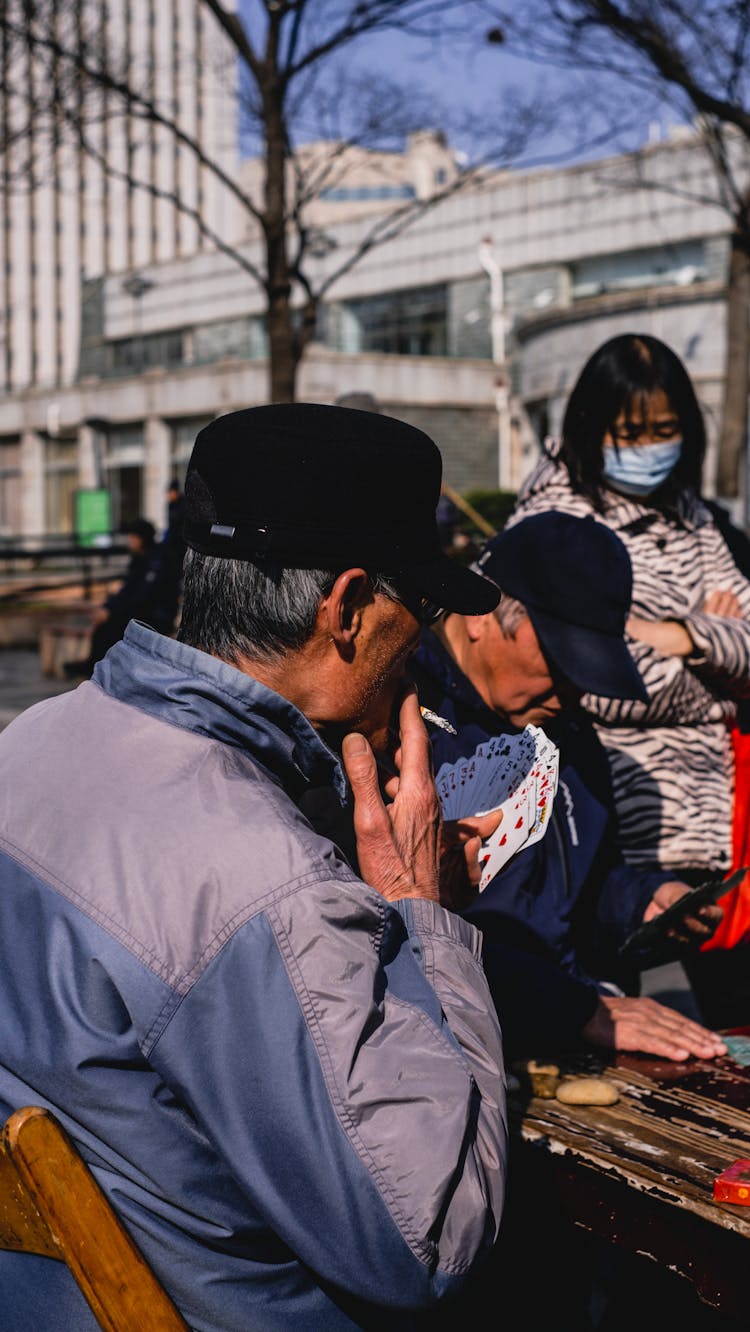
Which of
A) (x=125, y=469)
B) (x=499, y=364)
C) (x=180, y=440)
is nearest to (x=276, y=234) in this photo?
(x=499, y=364)

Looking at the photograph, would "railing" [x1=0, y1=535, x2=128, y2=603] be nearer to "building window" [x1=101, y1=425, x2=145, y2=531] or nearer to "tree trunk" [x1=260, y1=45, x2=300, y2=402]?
"tree trunk" [x1=260, y1=45, x2=300, y2=402]

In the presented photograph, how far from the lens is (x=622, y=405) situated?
358 centimetres

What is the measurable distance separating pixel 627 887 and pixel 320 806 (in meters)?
1.01

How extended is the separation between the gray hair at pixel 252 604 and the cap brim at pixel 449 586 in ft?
0.12

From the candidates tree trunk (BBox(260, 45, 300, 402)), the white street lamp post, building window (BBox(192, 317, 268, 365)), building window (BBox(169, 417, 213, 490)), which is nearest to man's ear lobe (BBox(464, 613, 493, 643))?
tree trunk (BBox(260, 45, 300, 402))

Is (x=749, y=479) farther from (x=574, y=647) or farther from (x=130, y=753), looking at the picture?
(x=130, y=753)

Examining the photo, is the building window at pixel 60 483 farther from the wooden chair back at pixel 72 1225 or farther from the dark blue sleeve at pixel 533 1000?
the wooden chair back at pixel 72 1225

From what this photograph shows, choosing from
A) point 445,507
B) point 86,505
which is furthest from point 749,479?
point 86,505

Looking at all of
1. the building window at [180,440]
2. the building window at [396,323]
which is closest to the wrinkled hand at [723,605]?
the building window at [396,323]

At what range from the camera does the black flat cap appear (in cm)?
163

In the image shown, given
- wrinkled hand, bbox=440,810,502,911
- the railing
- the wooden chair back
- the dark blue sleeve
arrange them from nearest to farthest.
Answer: the wooden chair back < wrinkled hand, bbox=440,810,502,911 < the dark blue sleeve < the railing

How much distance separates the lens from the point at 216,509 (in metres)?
1.67

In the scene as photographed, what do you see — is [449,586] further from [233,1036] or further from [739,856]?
[739,856]

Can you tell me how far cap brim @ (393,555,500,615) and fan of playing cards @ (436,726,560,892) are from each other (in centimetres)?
37
